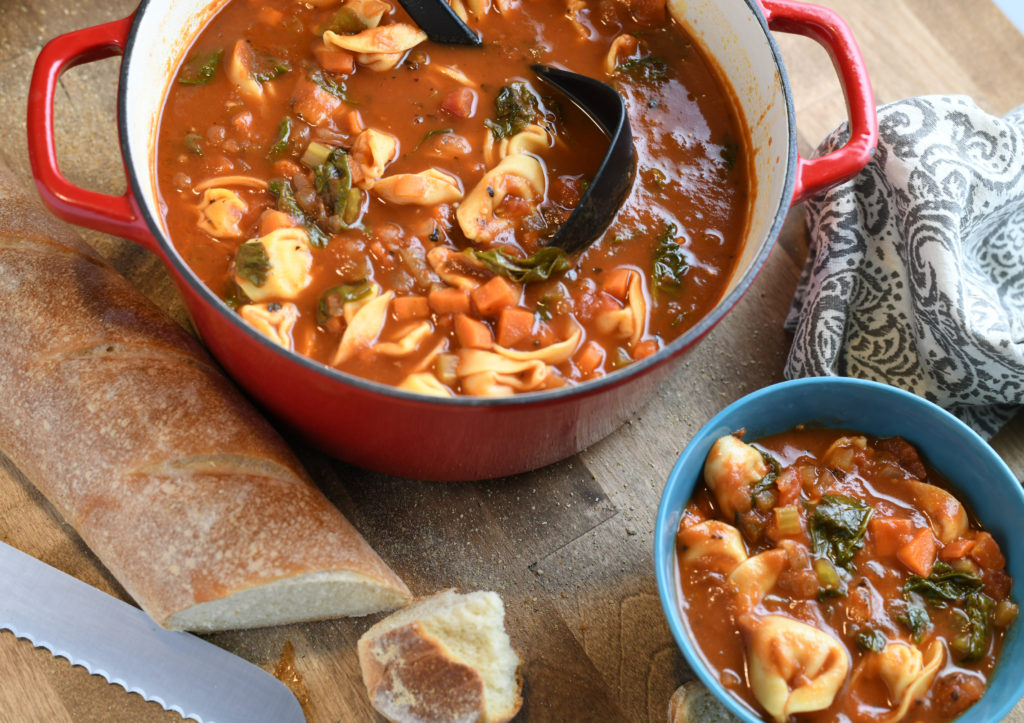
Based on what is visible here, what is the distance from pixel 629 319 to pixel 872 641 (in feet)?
Result: 4.13

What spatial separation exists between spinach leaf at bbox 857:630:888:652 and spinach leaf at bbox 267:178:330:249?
2.15 meters

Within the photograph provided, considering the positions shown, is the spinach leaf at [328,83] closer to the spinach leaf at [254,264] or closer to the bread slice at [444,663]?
the spinach leaf at [254,264]

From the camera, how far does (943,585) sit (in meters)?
3.23

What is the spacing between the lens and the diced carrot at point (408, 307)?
339 centimetres

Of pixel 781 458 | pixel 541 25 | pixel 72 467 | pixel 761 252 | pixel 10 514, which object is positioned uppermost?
pixel 761 252

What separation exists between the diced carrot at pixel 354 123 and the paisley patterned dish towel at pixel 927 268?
185 cm

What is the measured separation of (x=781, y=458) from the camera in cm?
350

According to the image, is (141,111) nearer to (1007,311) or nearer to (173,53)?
(173,53)

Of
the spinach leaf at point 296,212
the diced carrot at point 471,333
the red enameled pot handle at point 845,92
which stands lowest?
the spinach leaf at point 296,212

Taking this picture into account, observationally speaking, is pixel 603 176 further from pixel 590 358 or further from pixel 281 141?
pixel 281 141

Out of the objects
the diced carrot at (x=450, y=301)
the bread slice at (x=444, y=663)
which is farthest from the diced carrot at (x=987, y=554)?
the diced carrot at (x=450, y=301)

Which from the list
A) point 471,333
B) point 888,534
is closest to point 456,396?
point 471,333

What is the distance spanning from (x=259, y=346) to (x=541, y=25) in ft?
6.10

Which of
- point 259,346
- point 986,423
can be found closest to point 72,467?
point 259,346
